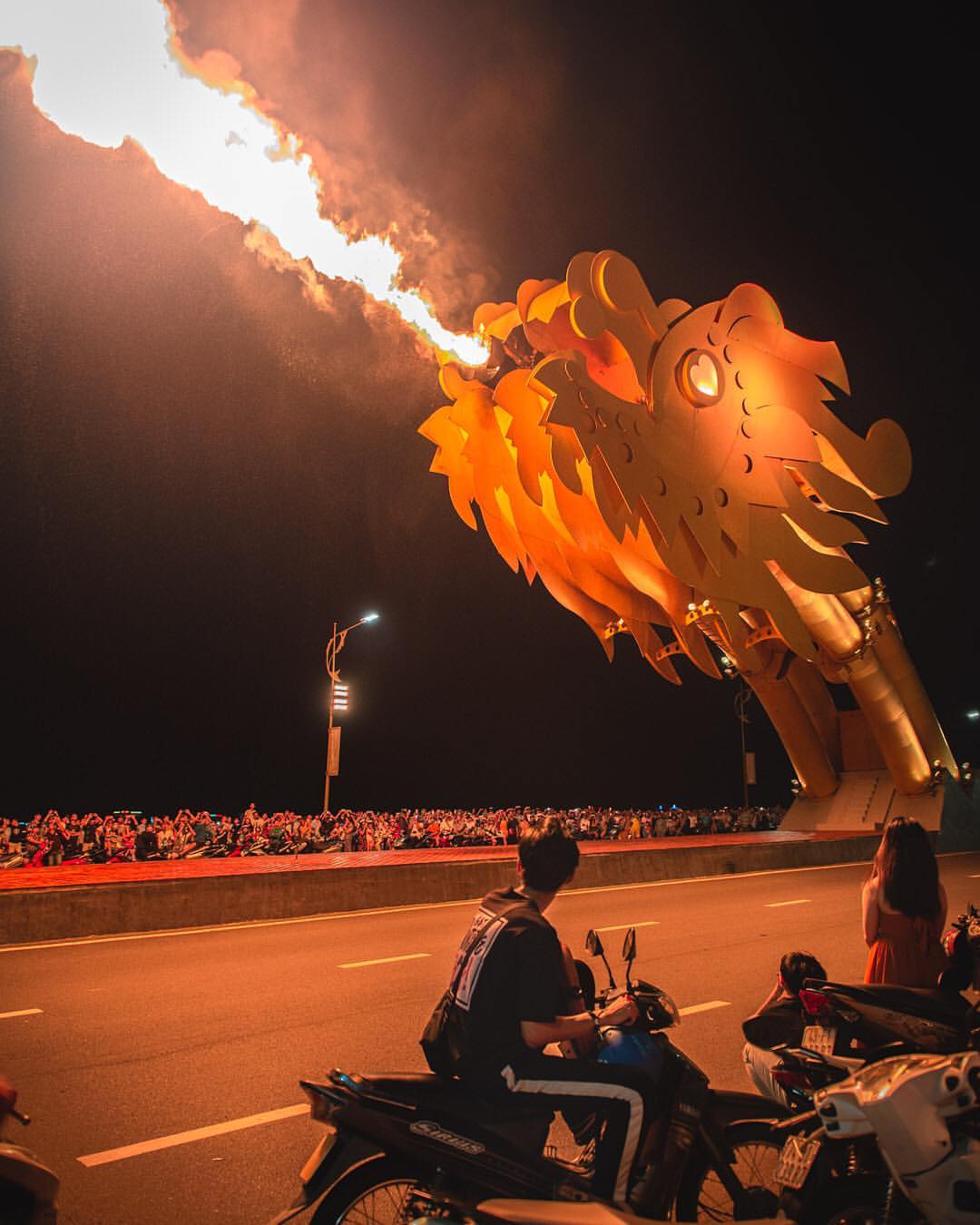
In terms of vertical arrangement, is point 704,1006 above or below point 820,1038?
below

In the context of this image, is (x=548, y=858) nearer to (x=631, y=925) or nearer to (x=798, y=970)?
(x=798, y=970)

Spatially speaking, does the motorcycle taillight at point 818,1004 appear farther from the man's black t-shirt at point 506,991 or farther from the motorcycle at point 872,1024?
the man's black t-shirt at point 506,991

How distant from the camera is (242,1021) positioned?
23.7ft

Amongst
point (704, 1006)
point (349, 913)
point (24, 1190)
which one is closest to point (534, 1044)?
point (24, 1190)

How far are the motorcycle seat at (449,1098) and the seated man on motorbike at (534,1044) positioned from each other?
29 millimetres

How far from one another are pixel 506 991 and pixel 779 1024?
1.65m

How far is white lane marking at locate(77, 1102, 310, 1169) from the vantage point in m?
4.47

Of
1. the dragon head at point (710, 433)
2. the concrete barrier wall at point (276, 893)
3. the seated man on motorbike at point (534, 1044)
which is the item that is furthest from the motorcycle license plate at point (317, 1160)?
the dragon head at point (710, 433)

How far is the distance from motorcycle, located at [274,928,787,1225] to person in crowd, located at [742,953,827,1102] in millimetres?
709

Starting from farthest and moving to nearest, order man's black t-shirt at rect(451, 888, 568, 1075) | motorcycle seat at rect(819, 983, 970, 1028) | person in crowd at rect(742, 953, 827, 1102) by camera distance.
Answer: person in crowd at rect(742, 953, 827, 1102), motorcycle seat at rect(819, 983, 970, 1028), man's black t-shirt at rect(451, 888, 568, 1075)

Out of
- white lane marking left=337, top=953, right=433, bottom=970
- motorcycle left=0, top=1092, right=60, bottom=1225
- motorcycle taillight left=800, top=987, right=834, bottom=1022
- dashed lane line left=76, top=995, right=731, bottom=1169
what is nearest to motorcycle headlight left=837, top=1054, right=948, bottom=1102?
motorcycle taillight left=800, top=987, right=834, bottom=1022

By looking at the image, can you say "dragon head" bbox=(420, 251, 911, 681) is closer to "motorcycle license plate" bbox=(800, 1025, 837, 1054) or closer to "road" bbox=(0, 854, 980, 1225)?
"road" bbox=(0, 854, 980, 1225)

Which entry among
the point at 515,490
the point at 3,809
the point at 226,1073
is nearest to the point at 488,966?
the point at 226,1073

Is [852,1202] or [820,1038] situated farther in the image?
[820,1038]
